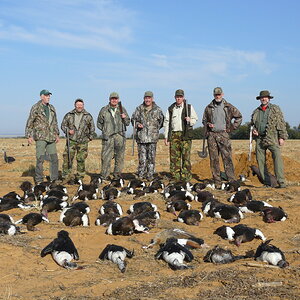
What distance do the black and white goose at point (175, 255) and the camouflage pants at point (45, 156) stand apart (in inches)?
275

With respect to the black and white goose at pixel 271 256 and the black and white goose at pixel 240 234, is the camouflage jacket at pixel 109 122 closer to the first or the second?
the black and white goose at pixel 240 234

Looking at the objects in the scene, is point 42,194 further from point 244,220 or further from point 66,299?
point 66,299

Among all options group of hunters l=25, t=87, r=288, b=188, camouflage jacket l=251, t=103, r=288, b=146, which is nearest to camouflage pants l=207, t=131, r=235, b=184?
group of hunters l=25, t=87, r=288, b=188

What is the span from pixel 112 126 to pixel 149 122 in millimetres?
1193

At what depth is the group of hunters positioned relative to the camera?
11.2m

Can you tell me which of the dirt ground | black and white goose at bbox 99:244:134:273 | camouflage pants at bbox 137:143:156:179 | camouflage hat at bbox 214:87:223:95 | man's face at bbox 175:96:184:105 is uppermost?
camouflage hat at bbox 214:87:223:95

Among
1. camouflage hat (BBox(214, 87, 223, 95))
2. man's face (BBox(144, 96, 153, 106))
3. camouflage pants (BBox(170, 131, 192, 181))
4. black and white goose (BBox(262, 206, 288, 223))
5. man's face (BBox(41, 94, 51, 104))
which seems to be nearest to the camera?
black and white goose (BBox(262, 206, 288, 223))

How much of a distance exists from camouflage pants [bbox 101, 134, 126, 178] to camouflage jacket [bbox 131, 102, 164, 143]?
62 centimetres

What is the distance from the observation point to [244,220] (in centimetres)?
814

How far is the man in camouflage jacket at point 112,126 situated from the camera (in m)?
12.6

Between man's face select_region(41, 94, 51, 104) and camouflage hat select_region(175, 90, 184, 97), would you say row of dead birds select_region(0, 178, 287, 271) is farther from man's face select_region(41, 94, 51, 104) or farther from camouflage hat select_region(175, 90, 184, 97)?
camouflage hat select_region(175, 90, 184, 97)

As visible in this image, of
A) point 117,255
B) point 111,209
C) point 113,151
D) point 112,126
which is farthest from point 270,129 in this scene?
point 117,255

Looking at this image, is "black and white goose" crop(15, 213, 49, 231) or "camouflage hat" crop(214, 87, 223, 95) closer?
"black and white goose" crop(15, 213, 49, 231)

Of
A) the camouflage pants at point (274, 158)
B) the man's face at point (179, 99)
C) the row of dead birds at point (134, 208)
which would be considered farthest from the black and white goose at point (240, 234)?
the man's face at point (179, 99)
